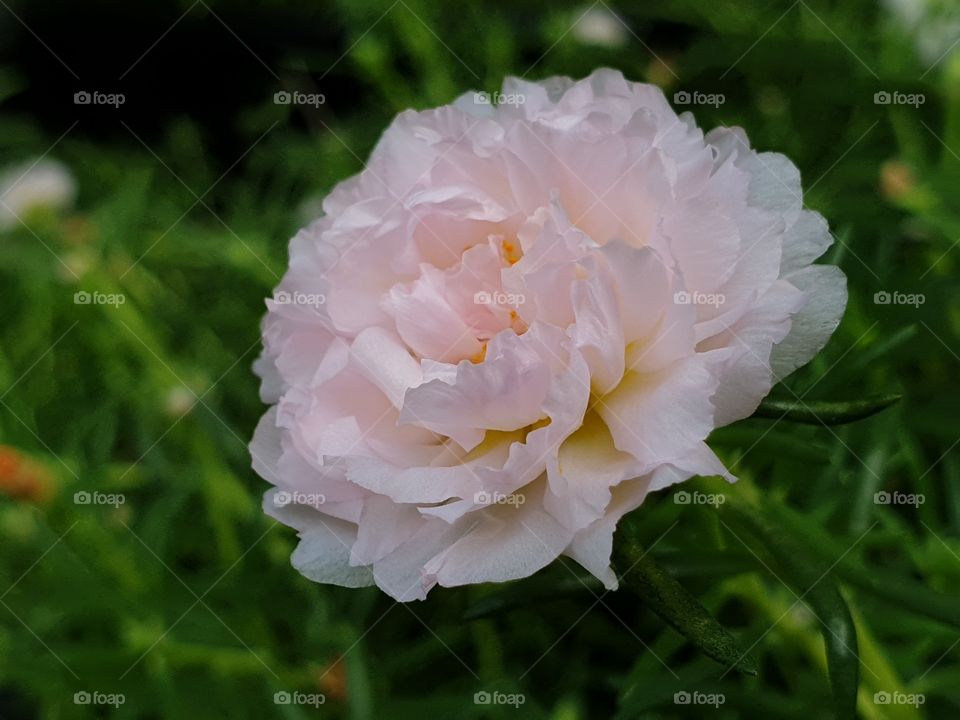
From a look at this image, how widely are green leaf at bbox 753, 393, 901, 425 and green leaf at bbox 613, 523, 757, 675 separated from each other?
0.29 ft

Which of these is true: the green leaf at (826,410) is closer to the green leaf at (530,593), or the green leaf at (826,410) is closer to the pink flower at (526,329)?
the pink flower at (526,329)

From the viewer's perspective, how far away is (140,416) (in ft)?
3.11

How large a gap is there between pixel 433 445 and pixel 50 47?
Result: 1.85m

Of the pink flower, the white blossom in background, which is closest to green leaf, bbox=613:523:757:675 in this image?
the pink flower

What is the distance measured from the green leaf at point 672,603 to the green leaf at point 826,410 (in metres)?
0.09

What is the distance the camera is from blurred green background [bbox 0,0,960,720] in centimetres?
55

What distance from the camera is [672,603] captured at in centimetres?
38

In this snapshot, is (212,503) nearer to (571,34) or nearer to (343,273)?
(343,273)

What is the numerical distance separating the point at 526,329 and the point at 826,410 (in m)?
0.14

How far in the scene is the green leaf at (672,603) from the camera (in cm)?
37

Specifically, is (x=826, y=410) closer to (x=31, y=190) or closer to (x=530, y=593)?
(x=530, y=593)

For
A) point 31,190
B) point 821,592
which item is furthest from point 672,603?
point 31,190

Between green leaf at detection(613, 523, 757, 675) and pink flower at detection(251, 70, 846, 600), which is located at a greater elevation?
pink flower at detection(251, 70, 846, 600)

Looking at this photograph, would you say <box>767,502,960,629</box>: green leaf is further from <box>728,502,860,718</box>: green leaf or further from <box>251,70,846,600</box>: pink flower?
<box>251,70,846,600</box>: pink flower
